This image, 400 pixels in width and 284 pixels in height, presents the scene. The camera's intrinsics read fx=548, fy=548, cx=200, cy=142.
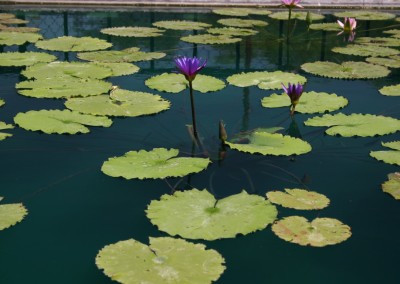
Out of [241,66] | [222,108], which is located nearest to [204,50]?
[241,66]

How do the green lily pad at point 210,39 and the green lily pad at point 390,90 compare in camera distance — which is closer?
the green lily pad at point 390,90

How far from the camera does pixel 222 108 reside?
10.6 ft

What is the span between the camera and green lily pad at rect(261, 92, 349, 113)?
10.2 feet

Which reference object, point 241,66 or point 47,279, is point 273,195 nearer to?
point 47,279

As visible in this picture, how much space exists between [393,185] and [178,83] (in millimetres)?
1682

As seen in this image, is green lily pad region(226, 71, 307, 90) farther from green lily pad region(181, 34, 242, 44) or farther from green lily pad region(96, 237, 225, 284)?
green lily pad region(96, 237, 225, 284)

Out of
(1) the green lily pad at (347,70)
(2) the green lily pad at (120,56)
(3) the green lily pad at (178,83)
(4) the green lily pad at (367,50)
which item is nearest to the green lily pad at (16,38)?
(2) the green lily pad at (120,56)

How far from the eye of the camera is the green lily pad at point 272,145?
2361 mm

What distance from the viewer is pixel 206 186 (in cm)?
226

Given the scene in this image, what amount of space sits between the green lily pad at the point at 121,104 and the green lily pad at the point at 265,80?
68 centimetres

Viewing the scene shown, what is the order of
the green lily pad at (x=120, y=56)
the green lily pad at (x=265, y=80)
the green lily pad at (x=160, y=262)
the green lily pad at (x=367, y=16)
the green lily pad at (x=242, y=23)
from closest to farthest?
the green lily pad at (x=160, y=262)
the green lily pad at (x=265, y=80)
the green lily pad at (x=120, y=56)
the green lily pad at (x=242, y=23)
the green lily pad at (x=367, y=16)

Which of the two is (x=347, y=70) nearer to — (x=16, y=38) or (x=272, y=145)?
(x=272, y=145)

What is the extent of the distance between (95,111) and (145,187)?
0.84 metres

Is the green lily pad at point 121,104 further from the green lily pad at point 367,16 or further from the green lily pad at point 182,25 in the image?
the green lily pad at point 367,16
